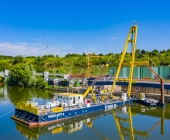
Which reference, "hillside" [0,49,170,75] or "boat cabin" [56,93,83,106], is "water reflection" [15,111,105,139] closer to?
"boat cabin" [56,93,83,106]

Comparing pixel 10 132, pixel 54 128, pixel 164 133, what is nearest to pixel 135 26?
pixel 164 133

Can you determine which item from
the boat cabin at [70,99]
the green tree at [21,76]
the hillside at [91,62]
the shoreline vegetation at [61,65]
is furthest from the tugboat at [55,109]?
the hillside at [91,62]

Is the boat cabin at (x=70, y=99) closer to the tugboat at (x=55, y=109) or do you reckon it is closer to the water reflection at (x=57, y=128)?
the tugboat at (x=55, y=109)

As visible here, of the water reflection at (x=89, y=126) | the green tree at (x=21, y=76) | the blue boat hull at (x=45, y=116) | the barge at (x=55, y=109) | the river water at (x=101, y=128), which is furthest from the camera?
the green tree at (x=21, y=76)

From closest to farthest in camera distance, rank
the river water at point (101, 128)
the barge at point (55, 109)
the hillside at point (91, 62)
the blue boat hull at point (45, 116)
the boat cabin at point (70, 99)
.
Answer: the river water at point (101, 128) → the blue boat hull at point (45, 116) → the barge at point (55, 109) → the boat cabin at point (70, 99) → the hillside at point (91, 62)

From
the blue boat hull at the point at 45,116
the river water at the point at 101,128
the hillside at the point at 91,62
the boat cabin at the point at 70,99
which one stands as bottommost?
the river water at the point at 101,128

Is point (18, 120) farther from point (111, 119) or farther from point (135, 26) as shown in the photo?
point (135, 26)

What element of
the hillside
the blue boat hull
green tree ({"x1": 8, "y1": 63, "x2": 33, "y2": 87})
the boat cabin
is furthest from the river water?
the hillside

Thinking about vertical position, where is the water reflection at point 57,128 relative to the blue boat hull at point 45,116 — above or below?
below
